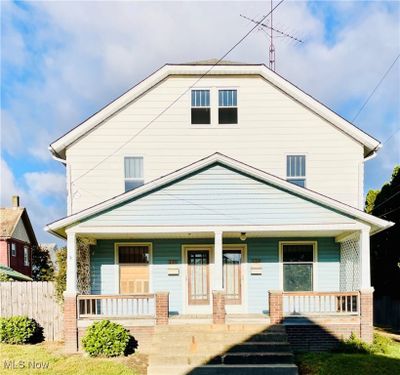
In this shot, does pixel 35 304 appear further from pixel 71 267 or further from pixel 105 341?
pixel 105 341

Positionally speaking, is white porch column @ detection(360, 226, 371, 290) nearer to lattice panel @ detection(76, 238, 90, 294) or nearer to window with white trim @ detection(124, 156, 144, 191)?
window with white trim @ detection(124, 156, 144, 191)

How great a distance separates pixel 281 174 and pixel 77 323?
7.83 m

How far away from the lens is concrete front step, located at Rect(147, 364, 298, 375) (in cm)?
1011

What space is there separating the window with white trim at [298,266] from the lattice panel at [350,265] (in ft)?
3.09

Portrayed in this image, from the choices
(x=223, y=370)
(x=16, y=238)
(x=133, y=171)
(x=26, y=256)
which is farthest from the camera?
(x=26, y=256)

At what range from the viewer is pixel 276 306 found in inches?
482

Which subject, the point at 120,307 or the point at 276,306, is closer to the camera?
the point at 276,306

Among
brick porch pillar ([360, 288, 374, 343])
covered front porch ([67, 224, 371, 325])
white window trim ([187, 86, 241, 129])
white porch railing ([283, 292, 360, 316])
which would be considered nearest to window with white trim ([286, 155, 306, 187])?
covered front porch ([67, 224, 371, 325])

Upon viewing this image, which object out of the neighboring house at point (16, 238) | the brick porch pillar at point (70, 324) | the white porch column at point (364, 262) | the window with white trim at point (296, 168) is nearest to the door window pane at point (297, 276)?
the white porch column at point (364, 262)

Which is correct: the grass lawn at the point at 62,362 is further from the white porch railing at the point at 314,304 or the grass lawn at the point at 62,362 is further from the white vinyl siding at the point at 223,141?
the white porch railing at the point at 314,304

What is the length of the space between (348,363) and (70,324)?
7198 mm

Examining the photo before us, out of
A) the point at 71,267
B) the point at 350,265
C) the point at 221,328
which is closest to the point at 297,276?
the point at 350,265

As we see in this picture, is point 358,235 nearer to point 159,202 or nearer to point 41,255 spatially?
point 159,202

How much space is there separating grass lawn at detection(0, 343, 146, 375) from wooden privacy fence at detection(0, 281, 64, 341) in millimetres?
1529
